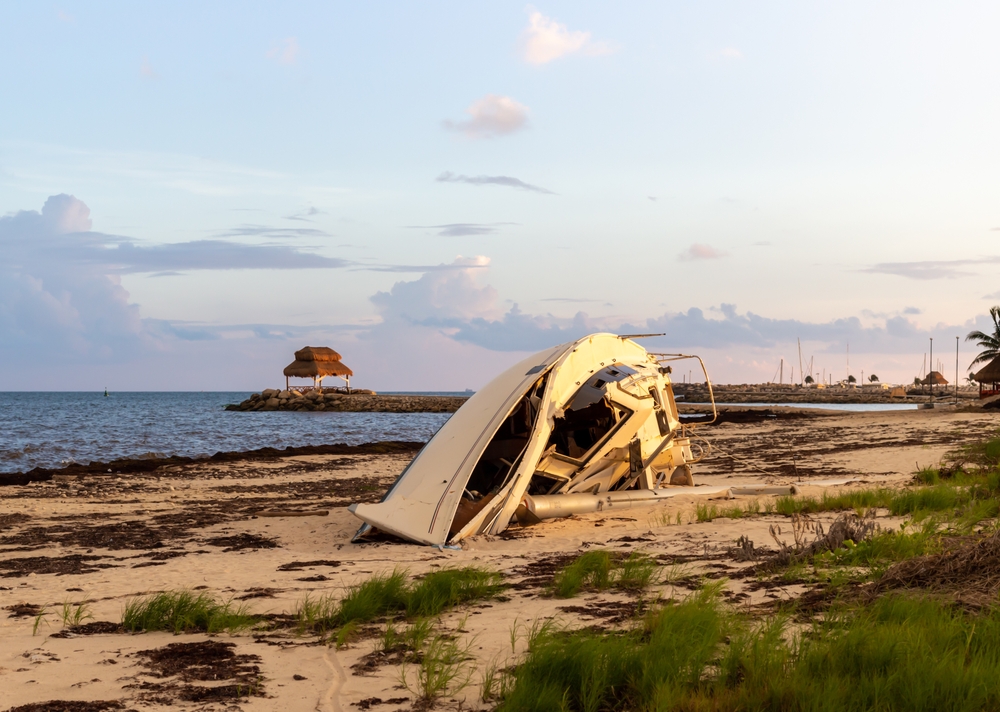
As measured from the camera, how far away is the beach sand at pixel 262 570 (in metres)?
4.38

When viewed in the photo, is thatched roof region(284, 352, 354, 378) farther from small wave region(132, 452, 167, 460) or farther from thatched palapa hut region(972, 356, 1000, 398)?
thatched palapa hut region(972, 356, 1000, 398)

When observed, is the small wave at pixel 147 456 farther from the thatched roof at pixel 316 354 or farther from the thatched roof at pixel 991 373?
the thatched roof at pixel 316 354

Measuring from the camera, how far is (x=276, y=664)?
185 inches

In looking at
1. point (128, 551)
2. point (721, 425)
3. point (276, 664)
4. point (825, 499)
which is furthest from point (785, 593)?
point (721, 425)

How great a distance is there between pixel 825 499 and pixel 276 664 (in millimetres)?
7271

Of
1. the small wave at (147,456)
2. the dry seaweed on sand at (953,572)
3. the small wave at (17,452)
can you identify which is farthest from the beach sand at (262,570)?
the small wave at (17,452)

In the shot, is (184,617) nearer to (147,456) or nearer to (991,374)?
(147,456)

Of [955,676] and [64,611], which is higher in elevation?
[955,676]

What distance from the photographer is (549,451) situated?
34.3ft

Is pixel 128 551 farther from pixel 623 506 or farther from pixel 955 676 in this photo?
pixel 955 676

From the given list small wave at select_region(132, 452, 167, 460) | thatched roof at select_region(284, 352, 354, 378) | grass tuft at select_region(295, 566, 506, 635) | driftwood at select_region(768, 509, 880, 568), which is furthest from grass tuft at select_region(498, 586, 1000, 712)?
thatched roof at select_region(284, 352, 354, 378)

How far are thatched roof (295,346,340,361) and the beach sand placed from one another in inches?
2332

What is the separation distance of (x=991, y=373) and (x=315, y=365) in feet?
174

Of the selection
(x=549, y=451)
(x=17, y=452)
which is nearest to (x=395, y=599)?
(x=549, y=451)
